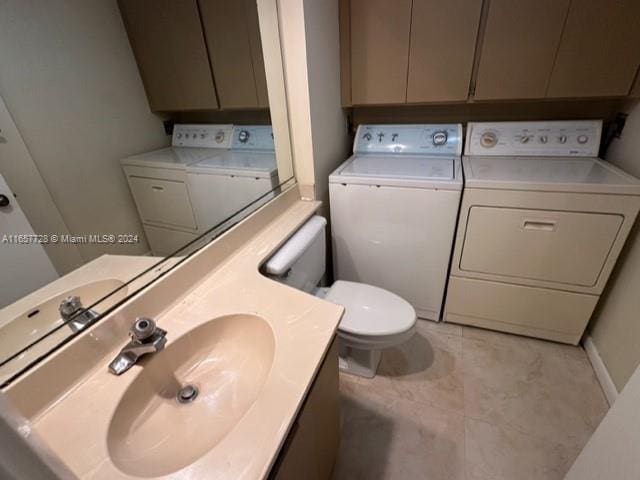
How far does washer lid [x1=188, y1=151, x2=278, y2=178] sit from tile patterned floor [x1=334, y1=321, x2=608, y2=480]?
1212 millimetres

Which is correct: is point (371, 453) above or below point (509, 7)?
below

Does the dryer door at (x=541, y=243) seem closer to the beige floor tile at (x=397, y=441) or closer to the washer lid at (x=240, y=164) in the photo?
the beige floor tile at (x=397, y=441)

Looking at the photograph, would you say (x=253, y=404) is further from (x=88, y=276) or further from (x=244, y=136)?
(x=244, y=136)

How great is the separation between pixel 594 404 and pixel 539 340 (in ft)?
1.30

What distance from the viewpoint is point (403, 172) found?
65.0 inches

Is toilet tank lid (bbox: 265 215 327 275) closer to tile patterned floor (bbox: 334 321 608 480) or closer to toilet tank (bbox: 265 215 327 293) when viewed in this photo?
toilet tank (bbox: 265 215 327 293)

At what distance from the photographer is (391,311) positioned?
4.70ft

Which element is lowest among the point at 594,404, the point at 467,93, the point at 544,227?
the point at 594,404

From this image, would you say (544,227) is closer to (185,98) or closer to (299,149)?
(299,149)

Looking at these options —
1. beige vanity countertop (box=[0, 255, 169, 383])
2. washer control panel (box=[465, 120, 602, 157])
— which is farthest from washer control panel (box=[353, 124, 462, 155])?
beige vanity countertop (box=[0, 255, 169, 383])

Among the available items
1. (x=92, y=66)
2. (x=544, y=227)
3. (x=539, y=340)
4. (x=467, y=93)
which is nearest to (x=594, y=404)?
(x=539, y=340)

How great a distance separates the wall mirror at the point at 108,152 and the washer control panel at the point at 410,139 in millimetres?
780

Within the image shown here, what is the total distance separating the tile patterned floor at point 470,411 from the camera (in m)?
1.26

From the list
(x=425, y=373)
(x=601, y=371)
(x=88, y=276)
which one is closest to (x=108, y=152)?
(x=88, y=276)
